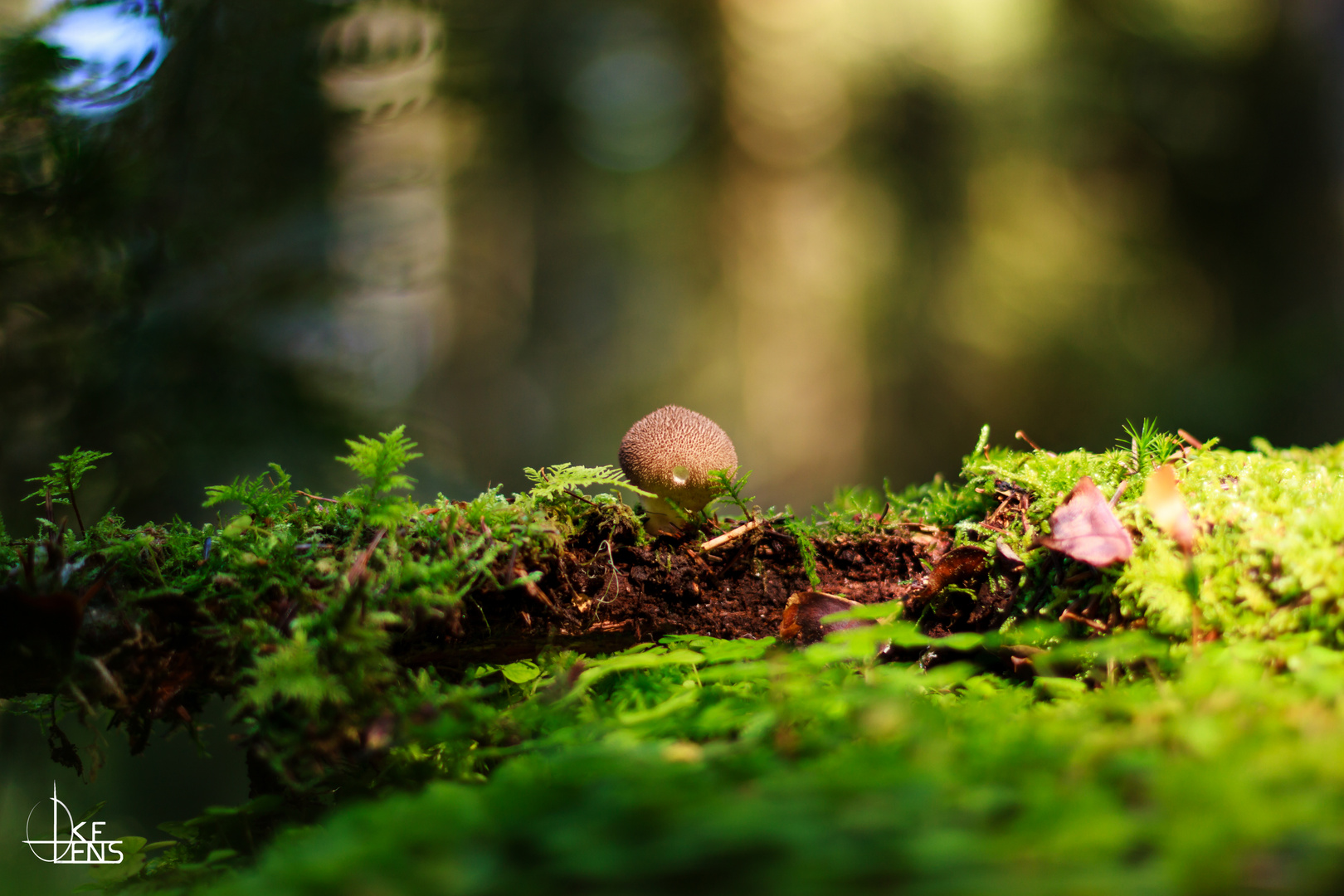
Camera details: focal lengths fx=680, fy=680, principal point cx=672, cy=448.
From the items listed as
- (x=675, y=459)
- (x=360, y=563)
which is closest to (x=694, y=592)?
(x=675, y=459)

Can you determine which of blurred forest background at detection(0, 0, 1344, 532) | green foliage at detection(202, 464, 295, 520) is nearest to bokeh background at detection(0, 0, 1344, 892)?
blurred forest background at detection(0, 0, 1344, 532)

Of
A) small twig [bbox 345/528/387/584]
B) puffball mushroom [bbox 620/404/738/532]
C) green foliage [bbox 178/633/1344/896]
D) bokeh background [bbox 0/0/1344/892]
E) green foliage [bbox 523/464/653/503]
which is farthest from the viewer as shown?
bokeh background [bbox 0/0/1344/892]

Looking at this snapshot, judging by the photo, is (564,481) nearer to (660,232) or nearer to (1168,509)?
(1168,509)

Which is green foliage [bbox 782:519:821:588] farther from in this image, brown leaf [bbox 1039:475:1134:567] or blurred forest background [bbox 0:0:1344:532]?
blurred forest background [bbox 0:0:1344:532]

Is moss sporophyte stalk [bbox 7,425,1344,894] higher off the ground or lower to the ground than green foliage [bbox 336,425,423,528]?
lower

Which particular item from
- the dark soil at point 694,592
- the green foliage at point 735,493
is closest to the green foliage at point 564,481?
the dark soil at point 694,592

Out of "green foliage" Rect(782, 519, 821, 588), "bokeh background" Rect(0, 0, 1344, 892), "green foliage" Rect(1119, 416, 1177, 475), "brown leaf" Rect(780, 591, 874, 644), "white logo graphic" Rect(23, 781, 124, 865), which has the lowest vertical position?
"white logo graphic" Rect(23, 781, 124, 865)

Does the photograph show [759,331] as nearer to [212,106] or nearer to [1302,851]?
[212,106]
